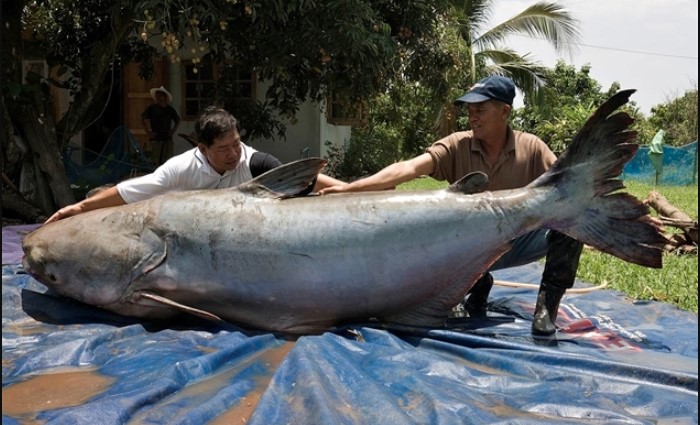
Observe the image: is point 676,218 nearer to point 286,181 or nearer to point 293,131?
point 286,181

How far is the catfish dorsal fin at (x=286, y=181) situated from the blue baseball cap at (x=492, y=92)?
92 cm

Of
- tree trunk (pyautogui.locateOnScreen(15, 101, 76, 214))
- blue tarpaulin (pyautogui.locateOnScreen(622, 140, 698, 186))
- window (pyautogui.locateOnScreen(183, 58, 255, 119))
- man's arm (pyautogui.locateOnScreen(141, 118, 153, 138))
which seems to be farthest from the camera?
blue tarpaulin (pyautogui.locateOnScreen(622, 140, 698, 186))

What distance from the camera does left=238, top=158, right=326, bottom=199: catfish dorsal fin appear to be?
3.36 meters

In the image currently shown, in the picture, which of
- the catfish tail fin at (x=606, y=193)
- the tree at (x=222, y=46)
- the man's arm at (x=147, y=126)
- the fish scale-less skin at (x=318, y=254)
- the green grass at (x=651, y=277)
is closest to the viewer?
the catfish tail fin at (x=606, y=193)

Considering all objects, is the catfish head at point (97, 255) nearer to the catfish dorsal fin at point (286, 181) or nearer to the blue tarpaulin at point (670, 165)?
the catfish dorsal fin at point (286, 181)

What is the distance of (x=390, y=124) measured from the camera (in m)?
20.1


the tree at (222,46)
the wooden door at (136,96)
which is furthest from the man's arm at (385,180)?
the wooden door at (136,96)

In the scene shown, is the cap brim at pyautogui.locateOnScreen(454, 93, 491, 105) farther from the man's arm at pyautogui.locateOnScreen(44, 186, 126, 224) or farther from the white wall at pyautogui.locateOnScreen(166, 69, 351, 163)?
the white wall at pyautogui.locateOnScreen(166, 69, 351, 163)

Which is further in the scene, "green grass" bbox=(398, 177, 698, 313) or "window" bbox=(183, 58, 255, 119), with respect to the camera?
"window" bbox=(183, 58, 255, 119)

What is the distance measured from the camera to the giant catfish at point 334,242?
308 centimetres

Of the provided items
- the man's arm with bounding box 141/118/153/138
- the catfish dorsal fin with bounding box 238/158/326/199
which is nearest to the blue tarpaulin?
the man's arm with bounding box 141/118/153/138

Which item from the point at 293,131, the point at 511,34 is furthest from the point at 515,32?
the point at 293,131

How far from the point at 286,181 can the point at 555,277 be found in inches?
54.3

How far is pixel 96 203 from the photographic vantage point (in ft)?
12.8
